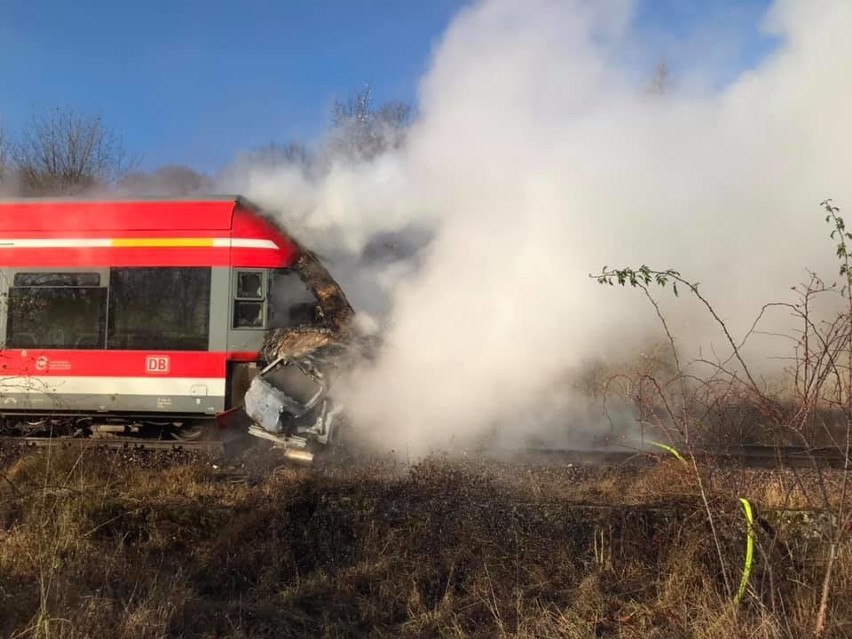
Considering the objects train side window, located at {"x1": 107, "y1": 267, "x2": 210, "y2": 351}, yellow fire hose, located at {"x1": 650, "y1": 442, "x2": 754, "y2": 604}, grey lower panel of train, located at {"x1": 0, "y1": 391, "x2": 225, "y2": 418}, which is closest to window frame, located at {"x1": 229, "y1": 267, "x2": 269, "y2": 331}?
train side window, located at {"x1": 107, "y1": 267, "x2": 210, "y2": 351}

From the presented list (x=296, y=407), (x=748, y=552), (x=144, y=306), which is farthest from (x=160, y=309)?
(x=748, y=552)

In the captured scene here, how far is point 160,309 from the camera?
7.74 m

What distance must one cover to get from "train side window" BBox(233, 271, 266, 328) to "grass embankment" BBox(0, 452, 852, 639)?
215cm

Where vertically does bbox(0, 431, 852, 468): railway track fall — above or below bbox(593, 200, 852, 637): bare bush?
below

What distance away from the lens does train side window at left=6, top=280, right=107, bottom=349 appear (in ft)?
25.6

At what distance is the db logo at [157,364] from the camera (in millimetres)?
7645

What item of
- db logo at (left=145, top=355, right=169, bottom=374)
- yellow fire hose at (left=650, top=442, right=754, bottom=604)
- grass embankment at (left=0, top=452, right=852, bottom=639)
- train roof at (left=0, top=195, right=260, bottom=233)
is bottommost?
grass embankment at (left=0, top=452, right=852, bottom=639)

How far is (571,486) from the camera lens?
6273 mm

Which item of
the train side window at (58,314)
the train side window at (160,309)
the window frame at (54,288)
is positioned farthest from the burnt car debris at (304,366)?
the train side window at (58,314)

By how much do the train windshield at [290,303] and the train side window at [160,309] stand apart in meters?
0.75

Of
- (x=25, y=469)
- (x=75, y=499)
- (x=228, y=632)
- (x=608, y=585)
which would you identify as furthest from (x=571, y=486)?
(x=25, y=469)

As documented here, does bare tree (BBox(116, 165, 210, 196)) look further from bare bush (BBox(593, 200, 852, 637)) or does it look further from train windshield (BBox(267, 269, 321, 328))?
bare bush (BBox(593, 200, 852, 637))

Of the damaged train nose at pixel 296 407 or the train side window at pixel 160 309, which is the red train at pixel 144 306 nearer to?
the train side window at pixel 160 309

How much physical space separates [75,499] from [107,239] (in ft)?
12.2
